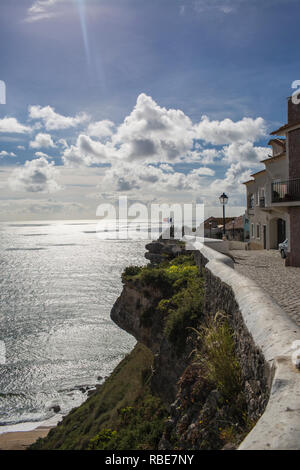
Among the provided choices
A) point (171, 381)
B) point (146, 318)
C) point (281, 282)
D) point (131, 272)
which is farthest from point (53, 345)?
point (281, 282)

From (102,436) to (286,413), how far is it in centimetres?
Answer: 1331

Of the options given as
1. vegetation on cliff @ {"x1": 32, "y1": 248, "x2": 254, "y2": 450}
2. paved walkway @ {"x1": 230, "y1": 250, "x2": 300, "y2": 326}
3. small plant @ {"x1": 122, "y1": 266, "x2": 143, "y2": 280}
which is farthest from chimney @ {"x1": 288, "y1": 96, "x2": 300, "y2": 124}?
small plant @ {"x1": 122, "y1": 266, "x2": 143, "y2": 280}

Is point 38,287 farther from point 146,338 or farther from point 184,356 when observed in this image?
point 184,356

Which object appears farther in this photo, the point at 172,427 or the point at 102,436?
the point at 102,436

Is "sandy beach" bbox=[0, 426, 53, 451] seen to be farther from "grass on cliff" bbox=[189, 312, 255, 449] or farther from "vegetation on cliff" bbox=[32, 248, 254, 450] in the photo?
"grass on cliff" bbox=[189, 312, 255, 449]

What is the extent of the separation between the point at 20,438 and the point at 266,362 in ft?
105

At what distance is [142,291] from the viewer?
19.2m

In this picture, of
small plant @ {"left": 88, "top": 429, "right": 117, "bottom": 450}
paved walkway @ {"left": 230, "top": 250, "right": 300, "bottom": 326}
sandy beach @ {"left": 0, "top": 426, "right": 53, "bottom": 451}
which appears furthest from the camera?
sandy beach @ {"left": 0, "top": 426, "right": 53, "bottom": 451}

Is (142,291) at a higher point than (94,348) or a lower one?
higher

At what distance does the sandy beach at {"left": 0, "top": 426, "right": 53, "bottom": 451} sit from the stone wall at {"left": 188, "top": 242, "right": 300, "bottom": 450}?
92.2 ft

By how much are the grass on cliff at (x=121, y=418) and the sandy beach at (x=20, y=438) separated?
2925 millimetres

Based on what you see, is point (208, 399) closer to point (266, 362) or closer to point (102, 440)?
point (266, 362)

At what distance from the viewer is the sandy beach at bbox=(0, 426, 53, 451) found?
2610cm
